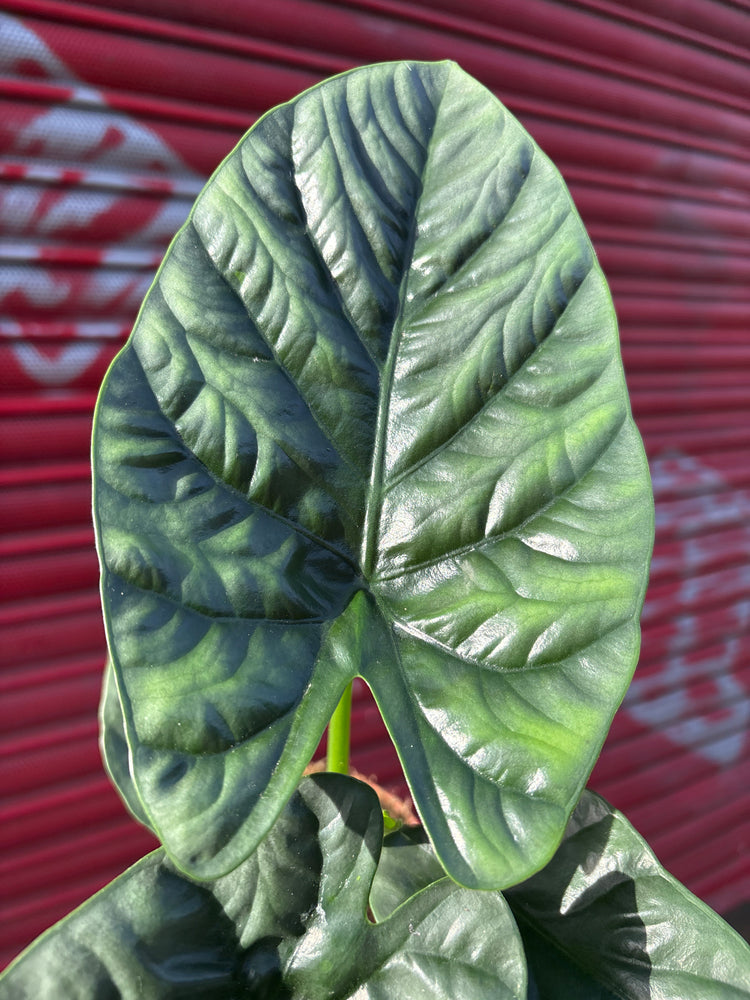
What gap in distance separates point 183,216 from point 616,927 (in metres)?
1.35

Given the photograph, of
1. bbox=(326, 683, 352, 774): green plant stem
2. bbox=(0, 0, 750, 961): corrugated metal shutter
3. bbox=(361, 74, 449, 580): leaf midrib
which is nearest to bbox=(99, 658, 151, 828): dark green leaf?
bbox=(326, 683, 352, 774): green plant stem

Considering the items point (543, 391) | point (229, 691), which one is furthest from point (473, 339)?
point (229, 691)

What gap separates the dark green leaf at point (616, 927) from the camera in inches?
21.9

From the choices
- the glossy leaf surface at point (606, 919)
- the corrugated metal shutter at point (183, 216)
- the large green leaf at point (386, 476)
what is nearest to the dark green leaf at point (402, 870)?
the glossy leaf surface at point (606, 919)

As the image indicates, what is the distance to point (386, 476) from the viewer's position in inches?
22.8

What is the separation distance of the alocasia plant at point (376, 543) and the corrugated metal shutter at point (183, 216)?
0.98 m

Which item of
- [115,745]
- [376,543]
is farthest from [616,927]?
[115,745]

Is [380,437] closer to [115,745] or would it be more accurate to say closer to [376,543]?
[376,543]

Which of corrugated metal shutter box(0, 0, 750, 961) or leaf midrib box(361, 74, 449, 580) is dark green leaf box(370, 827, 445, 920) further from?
corrugated metal shutter box(0, 0, 750, 961)

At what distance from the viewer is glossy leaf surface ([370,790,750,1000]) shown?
56 centimetres

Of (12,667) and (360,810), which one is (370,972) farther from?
(12,667)

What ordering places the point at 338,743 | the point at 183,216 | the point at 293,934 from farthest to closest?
the point at 183,216, the point at 338,743, the point at 293,934

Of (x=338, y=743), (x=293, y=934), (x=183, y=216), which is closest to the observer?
(x=293, y=934)

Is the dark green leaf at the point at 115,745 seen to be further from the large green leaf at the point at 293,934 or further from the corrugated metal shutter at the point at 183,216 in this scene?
the corrugated metal shutter at the point at 183,216
